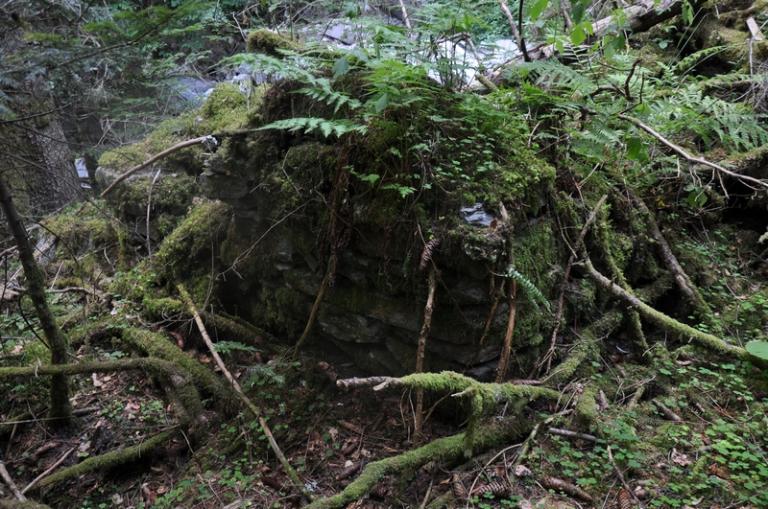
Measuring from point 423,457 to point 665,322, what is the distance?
2.32 m

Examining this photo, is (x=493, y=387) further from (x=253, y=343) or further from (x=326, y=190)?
(x=253, y=343)

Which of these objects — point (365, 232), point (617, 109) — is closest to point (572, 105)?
point (617, 109)

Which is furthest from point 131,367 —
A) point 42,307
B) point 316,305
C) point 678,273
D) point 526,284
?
point 678,273

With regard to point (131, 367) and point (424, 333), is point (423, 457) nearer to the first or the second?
point (424, 333)

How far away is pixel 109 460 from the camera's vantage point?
3.89 meters

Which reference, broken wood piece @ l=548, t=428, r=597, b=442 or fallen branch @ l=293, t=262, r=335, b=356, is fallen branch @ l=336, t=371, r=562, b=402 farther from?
fallen branch @ l=293, t=262, r=335, b=356

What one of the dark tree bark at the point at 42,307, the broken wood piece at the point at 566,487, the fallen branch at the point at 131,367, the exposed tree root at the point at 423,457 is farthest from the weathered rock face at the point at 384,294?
the dark tree bark at the point at 42,307

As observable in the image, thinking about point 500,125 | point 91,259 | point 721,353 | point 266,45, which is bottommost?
point 721,353

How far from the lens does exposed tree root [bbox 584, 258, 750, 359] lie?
3.72m

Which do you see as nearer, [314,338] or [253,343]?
[314,338]

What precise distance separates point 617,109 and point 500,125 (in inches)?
35.9

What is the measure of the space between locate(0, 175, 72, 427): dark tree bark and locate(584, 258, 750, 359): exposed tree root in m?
4.36

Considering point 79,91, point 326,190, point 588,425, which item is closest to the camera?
point 588,425

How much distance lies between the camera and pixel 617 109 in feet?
12.5
